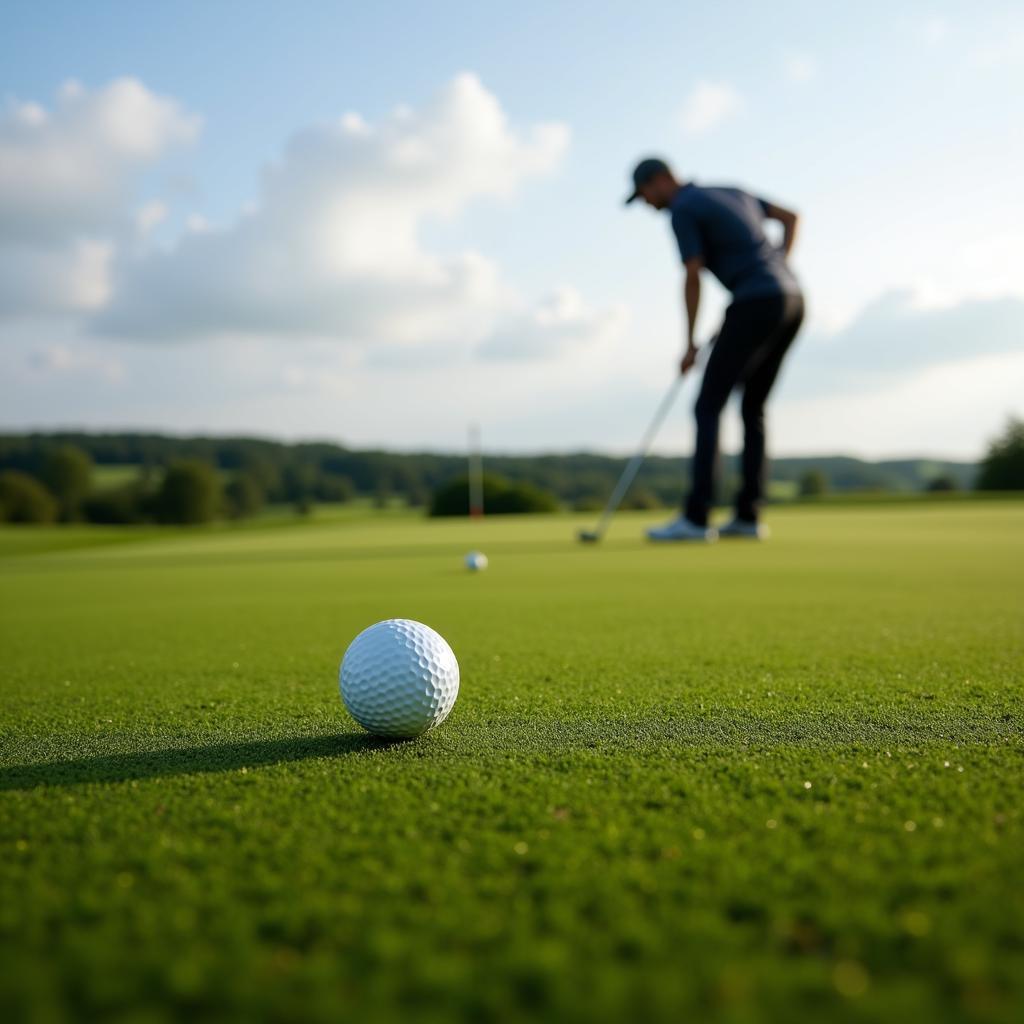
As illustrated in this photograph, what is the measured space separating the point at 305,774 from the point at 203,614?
172 inches

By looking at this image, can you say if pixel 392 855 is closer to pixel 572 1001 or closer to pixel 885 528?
pixel 572 1001

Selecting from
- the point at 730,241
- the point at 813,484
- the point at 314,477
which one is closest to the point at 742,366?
the point at 730,241

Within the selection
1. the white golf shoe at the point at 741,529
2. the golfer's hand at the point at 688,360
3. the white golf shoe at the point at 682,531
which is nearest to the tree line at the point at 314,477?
the white golf shoe at the point at 741,529

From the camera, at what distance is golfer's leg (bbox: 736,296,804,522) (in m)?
8.05

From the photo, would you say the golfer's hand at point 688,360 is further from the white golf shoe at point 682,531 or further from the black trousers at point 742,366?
the white golf shoe at point 682,531

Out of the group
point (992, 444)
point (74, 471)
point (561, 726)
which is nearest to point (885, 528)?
point (561, 726)

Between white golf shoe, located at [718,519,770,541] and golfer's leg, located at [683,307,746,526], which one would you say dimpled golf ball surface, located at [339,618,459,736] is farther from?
white golf shoe, located at [718,519,770,541]

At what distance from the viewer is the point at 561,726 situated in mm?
2553

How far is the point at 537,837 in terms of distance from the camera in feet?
5.38

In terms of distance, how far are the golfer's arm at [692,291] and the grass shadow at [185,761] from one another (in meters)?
6.35

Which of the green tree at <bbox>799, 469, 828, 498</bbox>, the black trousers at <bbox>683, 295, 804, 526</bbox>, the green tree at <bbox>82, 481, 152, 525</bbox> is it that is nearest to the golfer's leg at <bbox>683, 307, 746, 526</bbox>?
the black trousers at <bbox>683, 295, 804, 526</bbox>

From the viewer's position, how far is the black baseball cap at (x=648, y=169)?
8.05 metres

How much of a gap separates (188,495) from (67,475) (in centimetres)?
1099

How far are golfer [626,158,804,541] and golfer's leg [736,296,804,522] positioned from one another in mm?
18
